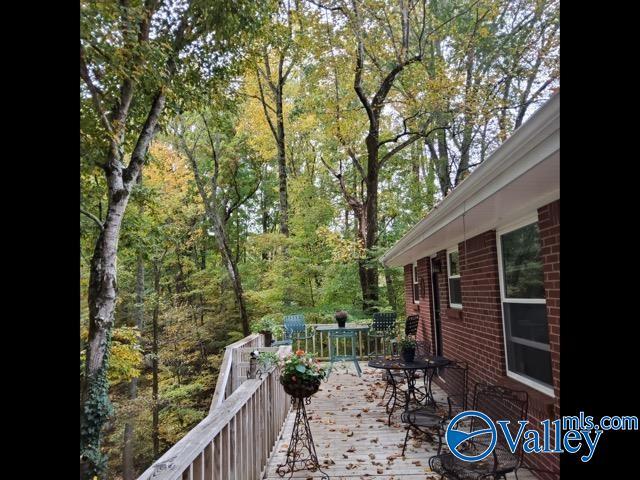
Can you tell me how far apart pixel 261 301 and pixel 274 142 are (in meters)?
6.96

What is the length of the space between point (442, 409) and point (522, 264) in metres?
2.63

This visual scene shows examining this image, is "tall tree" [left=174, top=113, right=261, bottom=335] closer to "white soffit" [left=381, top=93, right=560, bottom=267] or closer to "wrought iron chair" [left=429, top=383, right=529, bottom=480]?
"wrought iron chair" [left=429, top=383, right=529, bottom=480]

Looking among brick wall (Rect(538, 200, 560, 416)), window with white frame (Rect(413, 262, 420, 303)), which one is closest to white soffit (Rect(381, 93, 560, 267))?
brick wall (Rect(538, 200, 560, 416))

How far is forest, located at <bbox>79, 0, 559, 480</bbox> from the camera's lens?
7.02m

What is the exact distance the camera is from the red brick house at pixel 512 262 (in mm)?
1946

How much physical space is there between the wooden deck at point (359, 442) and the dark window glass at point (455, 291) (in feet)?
5.13

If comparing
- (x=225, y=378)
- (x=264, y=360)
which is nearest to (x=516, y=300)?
(x=264, y=360)

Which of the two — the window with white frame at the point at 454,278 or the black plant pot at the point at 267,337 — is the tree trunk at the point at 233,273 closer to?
the black plant pot at the point at 267,337

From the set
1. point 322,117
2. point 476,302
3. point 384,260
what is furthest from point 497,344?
point 322,117

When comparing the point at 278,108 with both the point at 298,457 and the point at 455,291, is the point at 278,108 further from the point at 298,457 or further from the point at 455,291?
the point at 298,457

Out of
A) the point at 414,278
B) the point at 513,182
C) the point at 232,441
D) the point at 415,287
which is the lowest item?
the point at 232,441

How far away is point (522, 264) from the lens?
3.68 metres

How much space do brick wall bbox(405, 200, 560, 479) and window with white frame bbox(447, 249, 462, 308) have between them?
141mm
